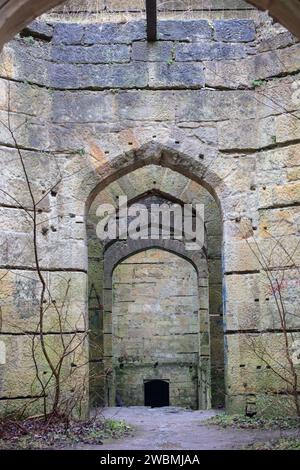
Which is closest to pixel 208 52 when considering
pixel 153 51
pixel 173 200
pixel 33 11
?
pixel 153 51

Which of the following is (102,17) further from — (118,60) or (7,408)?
(7,408)

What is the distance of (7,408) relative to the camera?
564 centimetres

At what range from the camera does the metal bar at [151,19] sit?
5770 mm

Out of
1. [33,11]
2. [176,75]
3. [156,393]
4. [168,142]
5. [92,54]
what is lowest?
[156,393]

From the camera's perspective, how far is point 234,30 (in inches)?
255

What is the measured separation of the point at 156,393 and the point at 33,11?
14321 mm

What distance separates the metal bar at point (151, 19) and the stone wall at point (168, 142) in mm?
116

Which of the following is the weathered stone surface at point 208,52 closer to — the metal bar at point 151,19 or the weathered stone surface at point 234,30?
the weathered stone surface at point 234,30

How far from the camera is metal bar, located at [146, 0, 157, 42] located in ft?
18.9

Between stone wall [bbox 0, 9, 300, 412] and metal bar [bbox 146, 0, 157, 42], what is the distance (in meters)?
0.12

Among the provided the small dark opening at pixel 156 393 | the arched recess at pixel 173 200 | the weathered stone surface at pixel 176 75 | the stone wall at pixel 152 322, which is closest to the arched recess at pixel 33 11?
the weathered stone surface at pixel 176 75

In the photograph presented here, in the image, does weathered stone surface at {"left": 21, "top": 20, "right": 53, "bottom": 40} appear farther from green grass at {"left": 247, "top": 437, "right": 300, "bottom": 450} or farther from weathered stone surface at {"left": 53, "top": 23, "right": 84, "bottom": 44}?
green grass at {"left": 247, "top": 437, "right": 300, "bottom": 450}

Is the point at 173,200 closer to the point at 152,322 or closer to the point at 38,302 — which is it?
the point at 38,302
